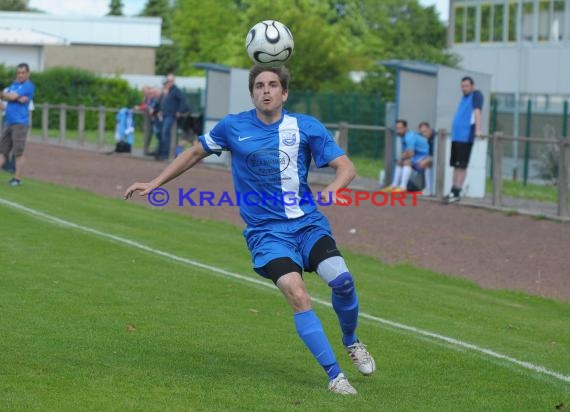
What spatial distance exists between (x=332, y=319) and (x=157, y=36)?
66916 millimetres

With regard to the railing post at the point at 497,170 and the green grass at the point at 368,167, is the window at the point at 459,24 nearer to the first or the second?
the green grass at the point at 368,167

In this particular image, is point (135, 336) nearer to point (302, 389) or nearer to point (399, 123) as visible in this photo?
point (302, 389)

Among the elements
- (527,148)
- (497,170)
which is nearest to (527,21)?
(527,148)

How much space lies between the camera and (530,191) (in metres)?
24.2

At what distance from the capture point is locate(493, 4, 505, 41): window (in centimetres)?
3919

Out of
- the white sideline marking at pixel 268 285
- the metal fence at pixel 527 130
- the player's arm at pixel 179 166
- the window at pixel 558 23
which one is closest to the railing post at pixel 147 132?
the metal fence at pixel 527 130

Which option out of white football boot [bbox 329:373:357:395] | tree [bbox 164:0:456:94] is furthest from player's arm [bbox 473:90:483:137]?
tree [bbox 164:0:456:94]

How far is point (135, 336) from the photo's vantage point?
30.6 feet

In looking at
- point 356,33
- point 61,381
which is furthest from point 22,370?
point 356,33

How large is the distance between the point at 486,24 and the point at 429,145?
17.5m

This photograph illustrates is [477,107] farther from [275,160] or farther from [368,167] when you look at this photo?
[275,160]

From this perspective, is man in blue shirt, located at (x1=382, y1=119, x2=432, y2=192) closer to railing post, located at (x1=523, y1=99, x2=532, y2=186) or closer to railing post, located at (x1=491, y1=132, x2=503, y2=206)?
railing post, located at (x1=491, y1=132, x2=503, y2=206)

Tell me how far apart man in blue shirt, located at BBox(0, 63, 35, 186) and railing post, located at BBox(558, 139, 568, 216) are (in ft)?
28.1

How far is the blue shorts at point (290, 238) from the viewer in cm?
779
